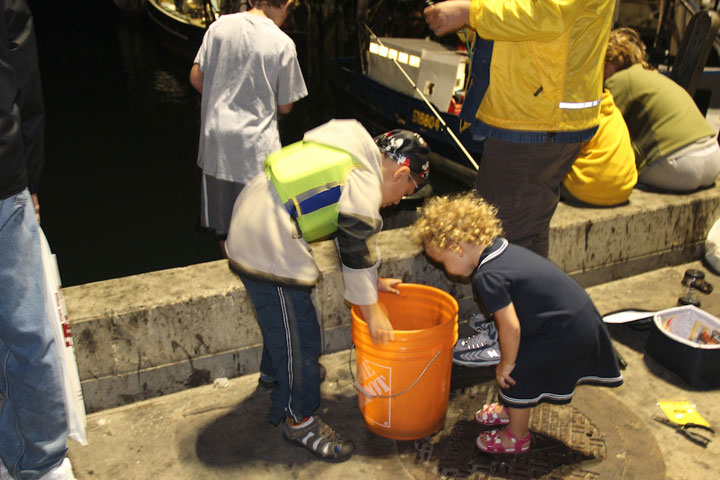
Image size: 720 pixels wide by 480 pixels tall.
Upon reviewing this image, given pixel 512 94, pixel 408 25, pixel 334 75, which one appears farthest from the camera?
pixel 408 25

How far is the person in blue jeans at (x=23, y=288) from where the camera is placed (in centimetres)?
213

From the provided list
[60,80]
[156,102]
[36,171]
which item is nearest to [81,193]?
[156,102]

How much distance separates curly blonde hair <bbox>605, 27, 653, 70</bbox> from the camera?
444 cm

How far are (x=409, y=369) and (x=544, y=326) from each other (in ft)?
2.18

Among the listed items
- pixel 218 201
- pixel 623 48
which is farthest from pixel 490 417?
pixel 623 48

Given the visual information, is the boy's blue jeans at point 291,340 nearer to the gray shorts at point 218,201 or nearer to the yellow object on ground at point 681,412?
the gray shorts at point 218,201

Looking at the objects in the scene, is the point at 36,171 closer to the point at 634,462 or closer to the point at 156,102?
the point at 634,462

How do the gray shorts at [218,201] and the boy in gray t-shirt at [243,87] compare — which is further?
the gray shorts at [218,201]

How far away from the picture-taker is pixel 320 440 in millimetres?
2928

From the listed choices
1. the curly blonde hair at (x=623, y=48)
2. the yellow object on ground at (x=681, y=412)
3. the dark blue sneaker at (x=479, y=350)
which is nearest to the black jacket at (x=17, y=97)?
the dark blue sneaker at (x=479, y=350)

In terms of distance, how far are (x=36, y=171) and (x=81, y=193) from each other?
10.4 metres

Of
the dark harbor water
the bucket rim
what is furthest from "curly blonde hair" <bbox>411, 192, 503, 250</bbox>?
the dark harbor water

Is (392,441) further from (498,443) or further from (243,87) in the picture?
(243,87)

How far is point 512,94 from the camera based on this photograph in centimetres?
321
